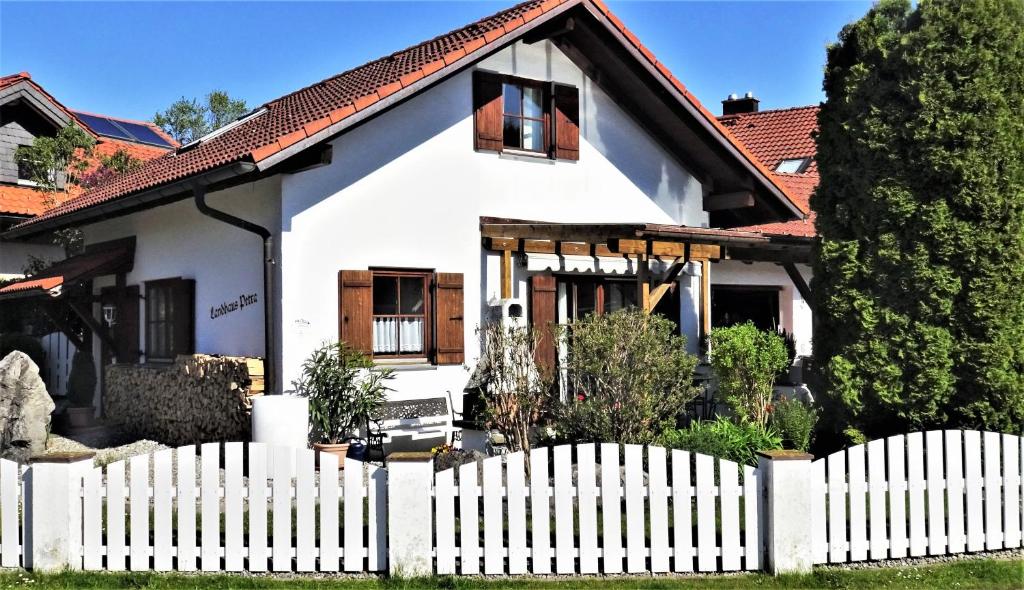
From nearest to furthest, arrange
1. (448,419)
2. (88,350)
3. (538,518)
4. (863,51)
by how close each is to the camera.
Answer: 1. (538,518)
2. (863,51)
3. (448,419)
4. (88,350)

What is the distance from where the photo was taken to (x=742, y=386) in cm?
1095

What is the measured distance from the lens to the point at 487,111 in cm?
1243

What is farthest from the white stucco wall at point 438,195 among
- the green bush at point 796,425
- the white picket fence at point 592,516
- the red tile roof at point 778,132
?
the red tile roof at point 778,132

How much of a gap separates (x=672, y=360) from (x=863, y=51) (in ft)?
11.7

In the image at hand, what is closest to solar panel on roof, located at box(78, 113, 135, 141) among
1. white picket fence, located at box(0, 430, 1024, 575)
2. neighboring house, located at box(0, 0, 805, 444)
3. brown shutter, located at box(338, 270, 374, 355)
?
neighboring house, located at box(0, 0, 805, 444)

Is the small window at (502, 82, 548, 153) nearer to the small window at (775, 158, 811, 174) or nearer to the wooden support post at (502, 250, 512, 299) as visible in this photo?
the wooden support post at (502, 250, 512, 299)

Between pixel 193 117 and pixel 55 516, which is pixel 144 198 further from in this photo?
pixel 193 117

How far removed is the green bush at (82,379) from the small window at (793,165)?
1550 cm

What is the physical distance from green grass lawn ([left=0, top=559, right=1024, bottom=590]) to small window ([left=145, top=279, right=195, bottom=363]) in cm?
673

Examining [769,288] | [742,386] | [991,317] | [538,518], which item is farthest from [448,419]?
[769,288]

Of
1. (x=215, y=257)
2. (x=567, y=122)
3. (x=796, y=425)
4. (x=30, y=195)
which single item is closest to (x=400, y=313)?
(x=215, y=257)

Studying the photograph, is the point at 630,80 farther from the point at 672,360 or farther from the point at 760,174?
the point at 672,360

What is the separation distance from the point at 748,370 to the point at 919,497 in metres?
4.34

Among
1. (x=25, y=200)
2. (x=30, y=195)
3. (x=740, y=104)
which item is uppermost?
(x=740, y=104)
